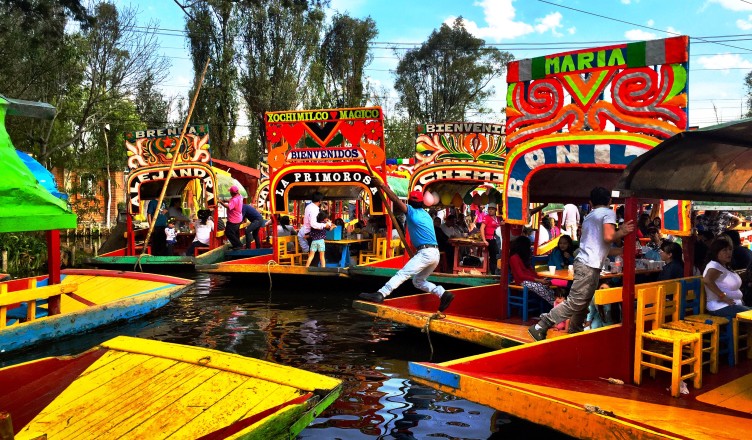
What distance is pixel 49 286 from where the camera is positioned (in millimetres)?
7902

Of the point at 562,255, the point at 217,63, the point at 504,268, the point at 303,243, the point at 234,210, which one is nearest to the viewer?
the point at 504,268

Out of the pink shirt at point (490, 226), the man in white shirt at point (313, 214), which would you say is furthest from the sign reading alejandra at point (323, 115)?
the pink shirt at point (490, 226)

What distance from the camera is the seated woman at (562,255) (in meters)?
9.35

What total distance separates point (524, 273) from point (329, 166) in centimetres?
569

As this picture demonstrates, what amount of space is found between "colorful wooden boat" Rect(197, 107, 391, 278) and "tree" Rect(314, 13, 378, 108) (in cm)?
2682

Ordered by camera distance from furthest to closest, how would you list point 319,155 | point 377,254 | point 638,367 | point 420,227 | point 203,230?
point 203,230 < point 377,254 < point 319,155 < point 420,227 < point 638,367

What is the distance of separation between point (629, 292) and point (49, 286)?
21.3ft

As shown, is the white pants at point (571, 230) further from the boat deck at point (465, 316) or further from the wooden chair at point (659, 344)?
the wooden chair at point (659, 344)

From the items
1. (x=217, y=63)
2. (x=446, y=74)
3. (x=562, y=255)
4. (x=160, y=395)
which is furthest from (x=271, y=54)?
(x=160, y=395)

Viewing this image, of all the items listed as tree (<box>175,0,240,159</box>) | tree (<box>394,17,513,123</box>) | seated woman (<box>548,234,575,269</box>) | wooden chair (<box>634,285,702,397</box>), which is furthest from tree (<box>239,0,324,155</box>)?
wooden chair (<box>634,285,702,397</box>)

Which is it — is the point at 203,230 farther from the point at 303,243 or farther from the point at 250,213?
the point at 303,243

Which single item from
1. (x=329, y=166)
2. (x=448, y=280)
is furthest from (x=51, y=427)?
(x=329, y=166)

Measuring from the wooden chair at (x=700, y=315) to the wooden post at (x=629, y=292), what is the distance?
0.59 m

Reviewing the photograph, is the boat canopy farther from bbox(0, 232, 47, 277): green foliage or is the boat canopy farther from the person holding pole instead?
bbox(0, 232, 47, 277): green foliage
